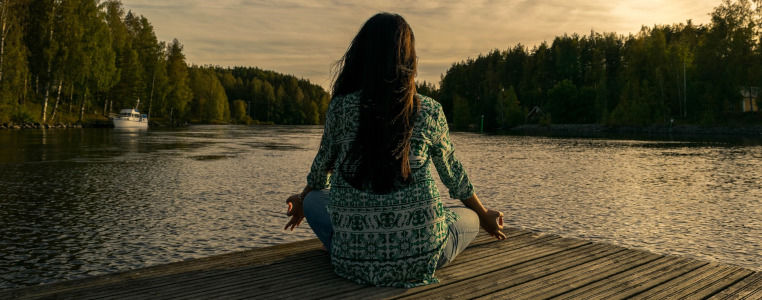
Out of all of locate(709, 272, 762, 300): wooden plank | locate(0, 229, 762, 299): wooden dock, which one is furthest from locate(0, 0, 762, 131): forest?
locate(709, 272, 762, 300): wooden plank

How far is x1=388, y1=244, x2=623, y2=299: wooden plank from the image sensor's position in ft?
11.0

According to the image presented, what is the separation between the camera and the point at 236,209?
32.9 feet

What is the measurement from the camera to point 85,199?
427 inches

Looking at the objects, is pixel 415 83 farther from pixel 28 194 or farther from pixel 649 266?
pixel 28 194

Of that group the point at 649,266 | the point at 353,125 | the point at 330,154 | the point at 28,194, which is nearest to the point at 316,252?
the point at 330,154

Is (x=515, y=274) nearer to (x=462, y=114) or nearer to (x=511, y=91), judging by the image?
(x=511, y=91)

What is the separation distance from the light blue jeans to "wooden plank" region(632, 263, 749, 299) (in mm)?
1201

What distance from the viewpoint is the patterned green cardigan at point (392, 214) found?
3146mm

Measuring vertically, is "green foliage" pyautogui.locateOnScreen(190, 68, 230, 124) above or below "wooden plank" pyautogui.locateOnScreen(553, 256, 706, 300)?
above

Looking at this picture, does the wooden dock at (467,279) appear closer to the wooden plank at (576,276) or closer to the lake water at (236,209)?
the wooden plank at (576,276)

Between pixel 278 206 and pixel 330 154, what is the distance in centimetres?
739

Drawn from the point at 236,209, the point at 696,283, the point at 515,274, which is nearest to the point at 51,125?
the point at 236,209

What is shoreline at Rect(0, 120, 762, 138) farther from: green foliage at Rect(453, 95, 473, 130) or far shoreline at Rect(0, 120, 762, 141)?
green foliage at Rect(453, 95, 473, 130)

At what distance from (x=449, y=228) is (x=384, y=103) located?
115 centimetres
